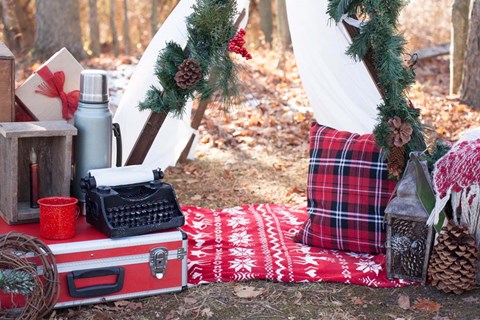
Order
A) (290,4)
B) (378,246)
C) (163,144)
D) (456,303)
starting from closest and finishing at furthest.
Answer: (456,303) → (378,246) → (290,4) → (163,144)

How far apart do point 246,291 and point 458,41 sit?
4905 mm

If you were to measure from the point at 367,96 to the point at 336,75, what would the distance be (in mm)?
252

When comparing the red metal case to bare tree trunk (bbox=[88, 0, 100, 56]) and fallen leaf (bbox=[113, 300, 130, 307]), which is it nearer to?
fallen leaf (bbox=[113, 300, 130, 307])

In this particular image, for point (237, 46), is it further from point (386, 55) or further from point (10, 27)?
point (10, 27)

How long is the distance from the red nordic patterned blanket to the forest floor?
0.21ft

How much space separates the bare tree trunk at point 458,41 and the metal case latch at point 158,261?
5001 millimetres

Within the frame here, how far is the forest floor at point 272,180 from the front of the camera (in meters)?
3.19

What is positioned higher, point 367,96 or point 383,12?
point 383,12

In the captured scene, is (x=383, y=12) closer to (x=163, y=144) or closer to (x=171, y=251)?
(x=171, y=251)

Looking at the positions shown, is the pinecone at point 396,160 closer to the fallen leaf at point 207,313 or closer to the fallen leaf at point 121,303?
the fallen leaf at point 207,313

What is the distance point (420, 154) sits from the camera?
347cm

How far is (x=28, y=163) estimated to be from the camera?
3.65m

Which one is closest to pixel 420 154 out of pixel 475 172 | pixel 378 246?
pixel 475 172

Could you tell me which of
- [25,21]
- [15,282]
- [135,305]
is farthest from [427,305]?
[25,21]
